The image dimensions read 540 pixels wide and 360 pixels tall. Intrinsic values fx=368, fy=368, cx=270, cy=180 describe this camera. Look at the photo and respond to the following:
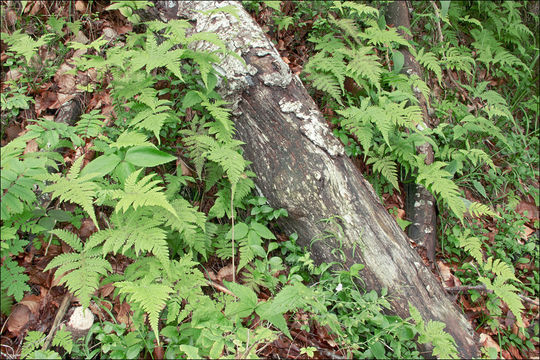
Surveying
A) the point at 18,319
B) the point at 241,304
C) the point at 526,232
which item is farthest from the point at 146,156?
the point at 526,232

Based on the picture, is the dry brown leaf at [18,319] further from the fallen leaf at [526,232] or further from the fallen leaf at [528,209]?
the fallen leaf at [528,209]

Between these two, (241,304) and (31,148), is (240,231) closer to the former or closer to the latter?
(241,304)

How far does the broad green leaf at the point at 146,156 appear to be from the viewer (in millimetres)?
2504

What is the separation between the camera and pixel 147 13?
377 cm

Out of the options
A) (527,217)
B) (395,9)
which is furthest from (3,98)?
(527,217)

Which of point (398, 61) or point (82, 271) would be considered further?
point (398, 61)

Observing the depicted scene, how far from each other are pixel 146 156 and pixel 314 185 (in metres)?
1.26

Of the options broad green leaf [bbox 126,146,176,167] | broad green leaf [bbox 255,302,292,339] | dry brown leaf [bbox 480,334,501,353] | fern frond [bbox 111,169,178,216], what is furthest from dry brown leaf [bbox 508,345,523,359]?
broad green leaf [bbox 126,146,176,167]

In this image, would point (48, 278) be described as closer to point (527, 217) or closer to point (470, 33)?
point (527, 217)

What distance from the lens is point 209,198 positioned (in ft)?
10.3

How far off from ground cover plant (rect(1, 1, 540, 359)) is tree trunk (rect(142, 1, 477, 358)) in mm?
145

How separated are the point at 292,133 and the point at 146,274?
60.1 inches

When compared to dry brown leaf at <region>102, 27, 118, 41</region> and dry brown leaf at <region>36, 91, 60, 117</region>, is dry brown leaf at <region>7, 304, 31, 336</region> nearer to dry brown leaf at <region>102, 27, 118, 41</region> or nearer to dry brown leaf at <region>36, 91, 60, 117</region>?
dry brown leaf at <region>36, 91, 60, 117</region>

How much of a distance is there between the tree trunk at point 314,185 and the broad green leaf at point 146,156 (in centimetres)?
77
